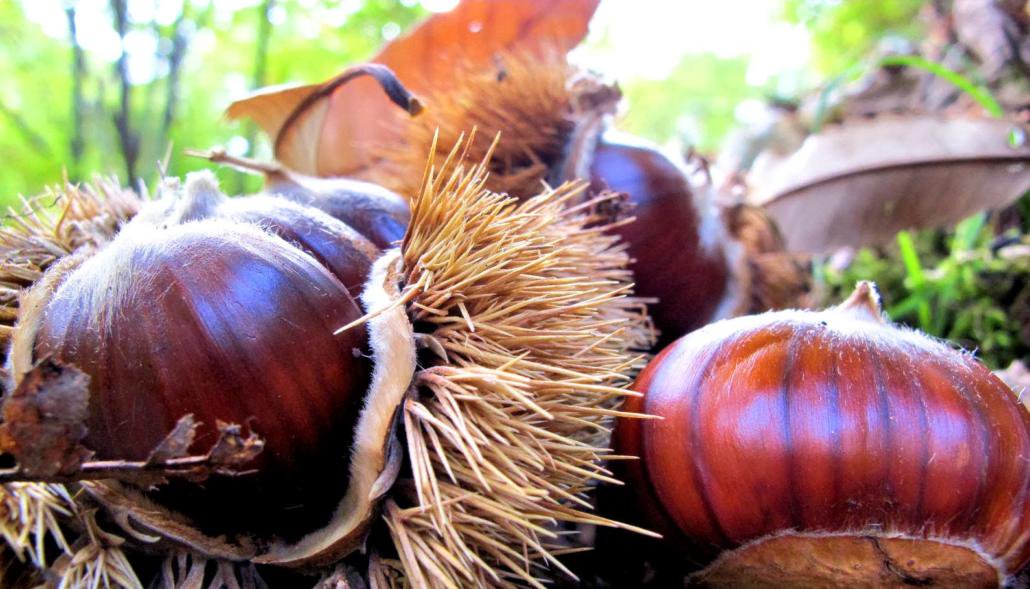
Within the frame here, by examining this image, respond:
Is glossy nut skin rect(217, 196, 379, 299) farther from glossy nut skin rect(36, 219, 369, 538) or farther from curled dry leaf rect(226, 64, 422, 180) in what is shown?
curled dry leaf rect(226, 64, 422, 180)

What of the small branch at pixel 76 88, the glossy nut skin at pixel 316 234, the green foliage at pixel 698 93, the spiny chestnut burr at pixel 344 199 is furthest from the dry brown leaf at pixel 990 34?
the green foliage at pixel 698 93

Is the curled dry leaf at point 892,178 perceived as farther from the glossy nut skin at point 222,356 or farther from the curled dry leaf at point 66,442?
the curled dry leaf at point 66,442

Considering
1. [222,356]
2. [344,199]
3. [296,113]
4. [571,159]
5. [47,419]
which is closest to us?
[47,419]

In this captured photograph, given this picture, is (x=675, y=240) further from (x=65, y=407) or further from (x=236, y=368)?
(x=65, y=407)

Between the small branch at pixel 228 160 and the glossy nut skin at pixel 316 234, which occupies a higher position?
the small branch at pixel 228 160

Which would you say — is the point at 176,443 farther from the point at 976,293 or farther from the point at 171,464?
the point at 976,293

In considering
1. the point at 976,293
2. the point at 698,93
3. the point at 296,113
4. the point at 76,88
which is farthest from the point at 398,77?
the point at 698,93

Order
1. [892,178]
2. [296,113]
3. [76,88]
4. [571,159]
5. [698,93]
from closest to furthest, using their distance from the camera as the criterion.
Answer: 1. [296,113]
2. [571,159]
3. [892,178]
4. [76,88]
5. [698,93]

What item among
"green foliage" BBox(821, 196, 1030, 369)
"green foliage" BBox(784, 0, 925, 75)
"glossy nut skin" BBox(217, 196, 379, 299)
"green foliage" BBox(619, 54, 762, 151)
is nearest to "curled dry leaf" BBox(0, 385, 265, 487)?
"glossy nut skin" BBox(217, 196, 379, 299)
